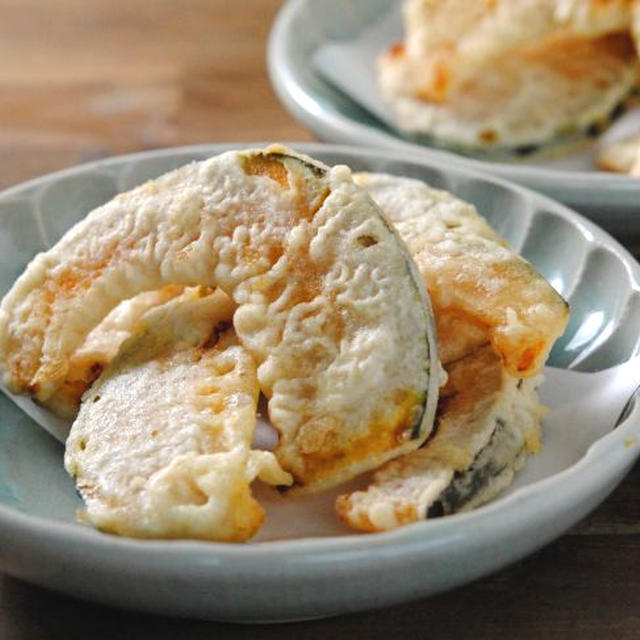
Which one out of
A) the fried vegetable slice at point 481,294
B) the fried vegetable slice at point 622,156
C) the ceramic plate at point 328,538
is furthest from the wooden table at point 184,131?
the fried vegetable slice at point 622,156

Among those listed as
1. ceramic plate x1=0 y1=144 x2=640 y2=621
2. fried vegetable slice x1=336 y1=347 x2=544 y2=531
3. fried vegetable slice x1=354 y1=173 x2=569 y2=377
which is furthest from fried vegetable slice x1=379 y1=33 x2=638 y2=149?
fried vegetable slice x1=336 y1=347 x2=544 y2=531

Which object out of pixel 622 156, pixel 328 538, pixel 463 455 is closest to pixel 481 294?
pixel 463 455

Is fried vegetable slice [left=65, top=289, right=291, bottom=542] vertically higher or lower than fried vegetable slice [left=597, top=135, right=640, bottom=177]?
higher

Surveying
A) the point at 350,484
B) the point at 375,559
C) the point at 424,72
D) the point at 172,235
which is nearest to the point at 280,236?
the point at 172,235

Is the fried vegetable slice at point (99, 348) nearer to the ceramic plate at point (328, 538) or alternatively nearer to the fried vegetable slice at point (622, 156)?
the ceramic plate at point (328, 538)

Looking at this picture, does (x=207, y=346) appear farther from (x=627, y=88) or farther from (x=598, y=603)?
(x=627, y=88)

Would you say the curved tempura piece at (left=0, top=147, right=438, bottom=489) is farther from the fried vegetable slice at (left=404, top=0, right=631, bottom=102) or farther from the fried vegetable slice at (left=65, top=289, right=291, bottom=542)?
the fried vegetable slice at (left=404, top=0, right=631, bottom=102)

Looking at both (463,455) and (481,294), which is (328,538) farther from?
(481,294)
